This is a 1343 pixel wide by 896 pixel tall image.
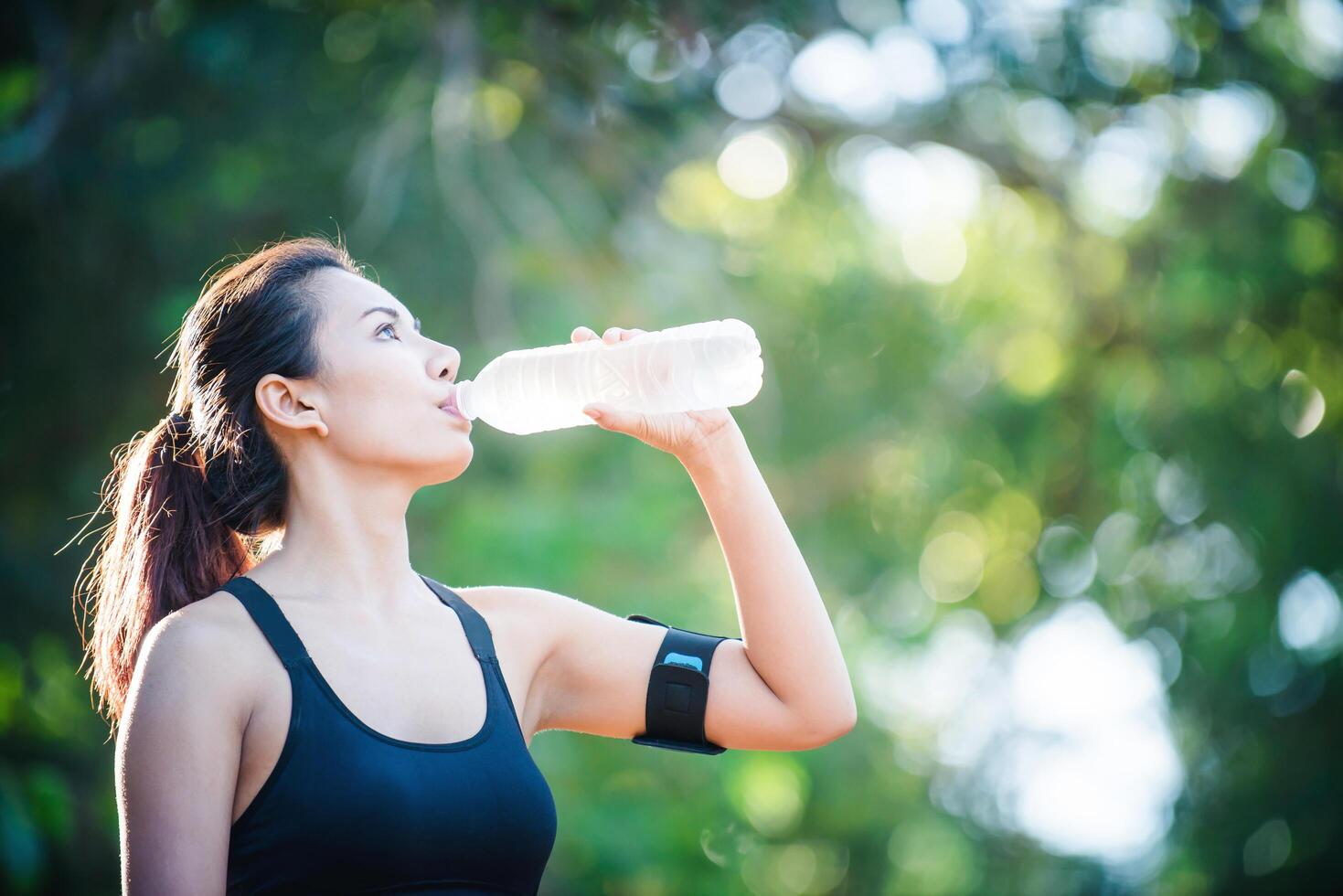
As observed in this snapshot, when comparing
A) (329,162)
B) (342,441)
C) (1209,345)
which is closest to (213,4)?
(329,162)

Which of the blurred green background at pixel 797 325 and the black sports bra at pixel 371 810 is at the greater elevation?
the black sports bra at pixel 371 810

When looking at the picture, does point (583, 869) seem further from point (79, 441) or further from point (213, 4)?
point (213, 4)

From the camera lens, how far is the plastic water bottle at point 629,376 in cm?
230

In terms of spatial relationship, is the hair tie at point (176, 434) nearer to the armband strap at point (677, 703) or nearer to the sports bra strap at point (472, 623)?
the sports bra strap at point (472, 623)

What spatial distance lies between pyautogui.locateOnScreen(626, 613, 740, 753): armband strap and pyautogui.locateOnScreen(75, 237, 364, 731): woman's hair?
2.13ft

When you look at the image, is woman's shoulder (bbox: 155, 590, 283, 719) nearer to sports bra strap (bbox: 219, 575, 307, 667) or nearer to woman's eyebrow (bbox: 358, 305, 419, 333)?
sports bra strap (bbox: 219, 575, 307, 667)

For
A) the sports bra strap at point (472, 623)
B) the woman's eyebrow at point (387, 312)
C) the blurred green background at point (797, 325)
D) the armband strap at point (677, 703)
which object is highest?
the woman's eyebrow at point (387, 312)

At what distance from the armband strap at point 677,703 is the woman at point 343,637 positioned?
2 cm

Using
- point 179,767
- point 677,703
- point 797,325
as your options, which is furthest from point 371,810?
point 797,325

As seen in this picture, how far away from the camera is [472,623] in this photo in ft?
6.73

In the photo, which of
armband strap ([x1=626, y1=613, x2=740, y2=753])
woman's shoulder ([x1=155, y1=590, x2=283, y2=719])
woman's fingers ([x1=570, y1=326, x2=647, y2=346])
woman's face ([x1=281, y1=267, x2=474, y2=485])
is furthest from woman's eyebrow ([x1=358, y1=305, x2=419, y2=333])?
armband strap ([x1=626, y1=613, x2=740, y2=753])

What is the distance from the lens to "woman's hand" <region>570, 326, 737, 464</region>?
2127 mm

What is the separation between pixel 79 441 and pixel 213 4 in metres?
1.68

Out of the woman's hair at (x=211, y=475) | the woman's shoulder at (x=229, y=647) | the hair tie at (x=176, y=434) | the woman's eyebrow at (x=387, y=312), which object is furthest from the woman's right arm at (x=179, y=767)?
the woman's eyebrow at (x=387, y=312)
